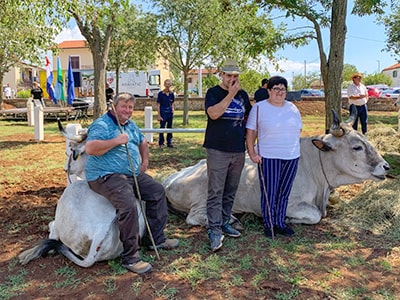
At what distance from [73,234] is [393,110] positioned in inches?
914

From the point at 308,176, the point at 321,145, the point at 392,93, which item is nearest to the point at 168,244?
the point at 308,176

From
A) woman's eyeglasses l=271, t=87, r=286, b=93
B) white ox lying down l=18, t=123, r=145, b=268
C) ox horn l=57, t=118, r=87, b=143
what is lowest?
white ox lying down l=18, t=123, r=145, b=268

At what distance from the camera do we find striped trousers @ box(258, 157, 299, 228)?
4.54 metres

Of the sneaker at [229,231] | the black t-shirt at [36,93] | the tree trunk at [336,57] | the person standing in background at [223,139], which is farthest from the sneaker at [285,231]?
the black t-shirt at [36,93]

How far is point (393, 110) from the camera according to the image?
23.6 metres

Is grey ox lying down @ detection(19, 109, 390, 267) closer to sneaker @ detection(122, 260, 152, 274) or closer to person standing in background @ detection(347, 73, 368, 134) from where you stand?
sneaker @ detection(122, 260, 152, 274)

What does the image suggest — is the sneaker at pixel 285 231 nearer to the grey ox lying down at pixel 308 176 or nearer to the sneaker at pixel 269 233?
the sneaker at pixel 269 233

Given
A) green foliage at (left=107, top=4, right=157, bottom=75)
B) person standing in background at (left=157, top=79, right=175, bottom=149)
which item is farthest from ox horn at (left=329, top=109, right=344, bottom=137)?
green foliage at (left=107, top=4, right=157, bottom=75)

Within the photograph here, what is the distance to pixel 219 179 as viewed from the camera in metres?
4.35

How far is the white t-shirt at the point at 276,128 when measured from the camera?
174 inches

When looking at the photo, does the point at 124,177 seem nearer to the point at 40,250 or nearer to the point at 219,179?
the point at 219,179

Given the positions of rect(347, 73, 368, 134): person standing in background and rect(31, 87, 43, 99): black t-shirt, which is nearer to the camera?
rect(347, 73, 368, 134): person standing in background

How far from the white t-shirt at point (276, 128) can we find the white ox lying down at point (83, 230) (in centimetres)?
170

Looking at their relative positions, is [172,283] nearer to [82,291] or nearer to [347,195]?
[82,291]
